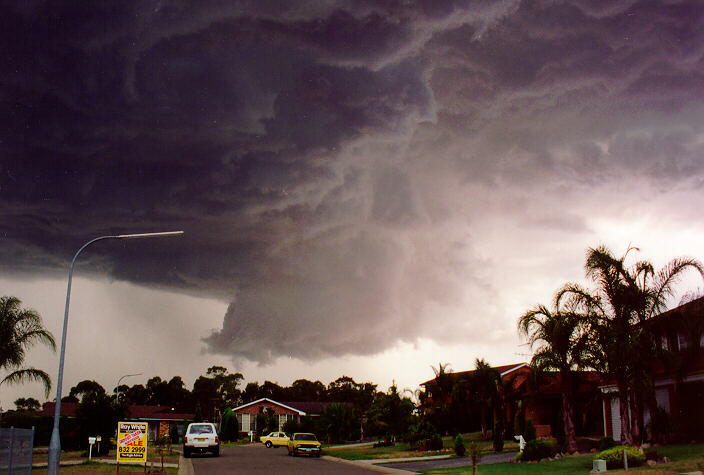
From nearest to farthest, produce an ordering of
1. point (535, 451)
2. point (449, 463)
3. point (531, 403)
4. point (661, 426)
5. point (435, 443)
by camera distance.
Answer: point (535, 451)
point (661, 426)
point (449, 463)
point (435, 443)
point (531, 403)

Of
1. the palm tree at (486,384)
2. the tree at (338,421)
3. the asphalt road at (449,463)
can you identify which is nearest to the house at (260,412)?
the tree at (338,421)

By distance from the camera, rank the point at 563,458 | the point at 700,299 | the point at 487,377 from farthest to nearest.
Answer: the point at 487,377 < the point at 563,458 < the point at 700,299

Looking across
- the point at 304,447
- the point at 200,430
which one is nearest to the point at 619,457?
the point at 304,447

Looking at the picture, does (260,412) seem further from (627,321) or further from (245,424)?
(627,321)

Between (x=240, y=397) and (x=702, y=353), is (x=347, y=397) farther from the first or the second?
(x=702, y=353)

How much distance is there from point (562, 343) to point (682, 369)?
571cm

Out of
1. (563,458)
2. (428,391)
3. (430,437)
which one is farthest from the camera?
(428,391)

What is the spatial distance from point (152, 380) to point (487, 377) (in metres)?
93.4

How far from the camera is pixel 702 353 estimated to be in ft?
102

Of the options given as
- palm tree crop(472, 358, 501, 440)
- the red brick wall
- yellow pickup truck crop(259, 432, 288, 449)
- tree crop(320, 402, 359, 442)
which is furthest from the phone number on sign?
the red brick wall

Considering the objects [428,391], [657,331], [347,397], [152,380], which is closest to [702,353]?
[657,331]

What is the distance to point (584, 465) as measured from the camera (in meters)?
26.5

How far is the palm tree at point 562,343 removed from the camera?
1165 inches

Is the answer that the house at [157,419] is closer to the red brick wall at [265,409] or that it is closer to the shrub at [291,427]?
the red brick wall at [265,409]
